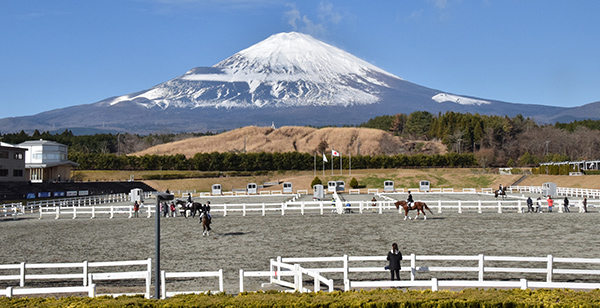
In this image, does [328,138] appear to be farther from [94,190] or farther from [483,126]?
[94,190]

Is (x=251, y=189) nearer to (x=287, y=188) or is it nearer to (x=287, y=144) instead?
(x=287, y=188)

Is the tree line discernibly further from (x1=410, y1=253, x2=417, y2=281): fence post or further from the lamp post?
the lamp post

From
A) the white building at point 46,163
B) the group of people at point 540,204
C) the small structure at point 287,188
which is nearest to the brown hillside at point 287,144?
the white building at point 46,163

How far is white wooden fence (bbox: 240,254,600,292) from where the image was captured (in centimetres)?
1252

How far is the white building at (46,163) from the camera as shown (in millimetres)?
87113

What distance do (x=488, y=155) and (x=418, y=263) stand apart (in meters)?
125

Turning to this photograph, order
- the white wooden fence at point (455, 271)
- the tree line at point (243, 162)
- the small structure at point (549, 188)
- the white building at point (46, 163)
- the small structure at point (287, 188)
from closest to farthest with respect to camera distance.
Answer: the white wooden fence at point (455, 271), the small structure at point (549, 188), the small structure at point (287, 188), the white building at point (46, 163), the tree line at point (243, 162)

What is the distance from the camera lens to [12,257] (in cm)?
2273

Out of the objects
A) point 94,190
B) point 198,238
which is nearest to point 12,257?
point 198,238

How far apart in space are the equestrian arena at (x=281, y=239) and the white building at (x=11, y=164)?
36.8 metres

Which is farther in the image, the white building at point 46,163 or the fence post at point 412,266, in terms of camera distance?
the white building at point 46,163

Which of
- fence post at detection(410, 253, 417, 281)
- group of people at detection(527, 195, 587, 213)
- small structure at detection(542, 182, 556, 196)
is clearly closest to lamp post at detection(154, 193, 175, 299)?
fence post at detection(410, 253, 417, 281)

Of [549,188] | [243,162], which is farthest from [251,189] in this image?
[243,162]

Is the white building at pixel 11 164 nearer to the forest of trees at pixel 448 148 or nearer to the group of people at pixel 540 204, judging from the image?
the forest of trees at pixel 448 148
